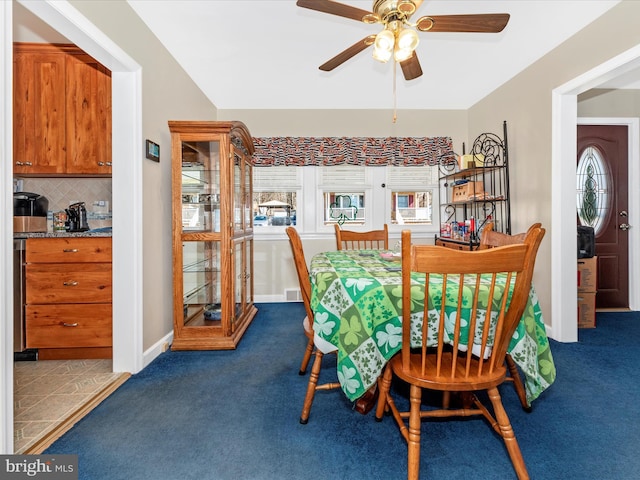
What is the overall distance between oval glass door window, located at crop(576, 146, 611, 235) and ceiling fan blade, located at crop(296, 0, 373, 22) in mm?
3428

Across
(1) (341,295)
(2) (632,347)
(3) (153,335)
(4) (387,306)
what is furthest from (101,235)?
(2) (632,347)

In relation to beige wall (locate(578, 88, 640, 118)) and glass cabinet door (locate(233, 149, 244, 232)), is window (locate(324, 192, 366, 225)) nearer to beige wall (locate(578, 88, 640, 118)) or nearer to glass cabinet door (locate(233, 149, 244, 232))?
glass cabinet door (locate(233, 149, 244, 232))

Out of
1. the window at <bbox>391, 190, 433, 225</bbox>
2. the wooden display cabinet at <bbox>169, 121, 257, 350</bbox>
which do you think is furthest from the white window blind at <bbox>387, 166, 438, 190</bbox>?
→ the wooden display cabinet at <bbox>169, 121, 257, 350</bbox>

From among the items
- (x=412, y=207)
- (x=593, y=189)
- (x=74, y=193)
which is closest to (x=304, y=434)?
(x=74, y=193)

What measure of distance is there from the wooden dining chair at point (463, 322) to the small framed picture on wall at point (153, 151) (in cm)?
214

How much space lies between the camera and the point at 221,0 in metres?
2.22

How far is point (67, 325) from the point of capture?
7.95 feet

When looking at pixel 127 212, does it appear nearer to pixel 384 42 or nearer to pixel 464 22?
pixel 384 42

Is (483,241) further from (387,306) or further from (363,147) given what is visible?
(363,147)

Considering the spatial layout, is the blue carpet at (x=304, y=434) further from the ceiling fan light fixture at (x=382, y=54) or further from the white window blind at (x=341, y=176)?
the white window blind at (x=341, y=176)

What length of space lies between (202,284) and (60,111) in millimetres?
1706

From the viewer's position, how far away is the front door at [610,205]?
3.75m

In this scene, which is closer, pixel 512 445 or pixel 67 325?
pixel 512 445

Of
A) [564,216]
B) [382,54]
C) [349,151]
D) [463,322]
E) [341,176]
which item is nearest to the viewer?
[463,322]
